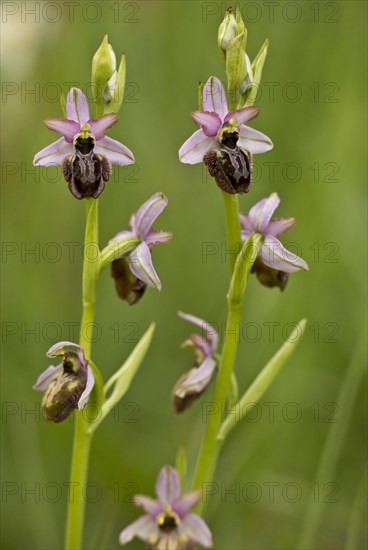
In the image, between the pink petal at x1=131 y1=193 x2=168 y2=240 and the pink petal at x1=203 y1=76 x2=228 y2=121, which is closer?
the pink petal at x1=203 y1=76 x2=228 y2=121

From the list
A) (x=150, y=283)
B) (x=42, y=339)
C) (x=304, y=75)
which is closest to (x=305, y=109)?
(x=304, y=75)

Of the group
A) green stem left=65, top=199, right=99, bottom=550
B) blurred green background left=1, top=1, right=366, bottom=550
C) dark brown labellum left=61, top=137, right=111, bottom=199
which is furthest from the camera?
blurred green background left=1, top=1, right=366, bottom=550

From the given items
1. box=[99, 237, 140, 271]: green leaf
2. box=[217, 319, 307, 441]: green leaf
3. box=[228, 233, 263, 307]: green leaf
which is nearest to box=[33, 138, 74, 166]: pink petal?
box=[99, 237, 140, 271]: green leaf

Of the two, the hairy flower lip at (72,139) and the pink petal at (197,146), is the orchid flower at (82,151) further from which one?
the pink petal at (197,146)

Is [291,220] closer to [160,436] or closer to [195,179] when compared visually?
[160,436]

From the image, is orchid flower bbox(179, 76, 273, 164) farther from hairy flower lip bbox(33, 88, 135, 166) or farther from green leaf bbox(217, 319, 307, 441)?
green leaf bbox(217, 319, 307, 441)

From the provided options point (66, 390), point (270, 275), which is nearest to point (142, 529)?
point (66, 390)

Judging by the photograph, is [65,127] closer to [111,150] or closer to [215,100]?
[111,150]
